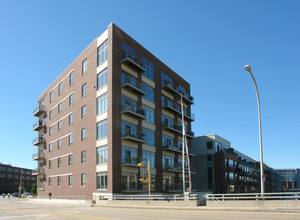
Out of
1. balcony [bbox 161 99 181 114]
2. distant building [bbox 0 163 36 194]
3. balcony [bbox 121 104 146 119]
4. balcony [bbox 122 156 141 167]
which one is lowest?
distant building [bbox 0 163 36 194]

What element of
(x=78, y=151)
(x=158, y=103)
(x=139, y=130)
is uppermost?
(x=158, y=103)

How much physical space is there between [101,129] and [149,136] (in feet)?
25.4

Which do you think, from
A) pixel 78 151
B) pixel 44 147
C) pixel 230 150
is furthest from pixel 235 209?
pixel 230 150

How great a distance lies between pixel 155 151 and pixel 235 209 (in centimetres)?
2291

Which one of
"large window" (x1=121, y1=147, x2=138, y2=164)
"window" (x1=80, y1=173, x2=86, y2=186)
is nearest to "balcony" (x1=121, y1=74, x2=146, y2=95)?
"large window" (x1=121, y1=147, x2=138, y2=164)

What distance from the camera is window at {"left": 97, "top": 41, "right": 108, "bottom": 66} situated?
37.9 meters

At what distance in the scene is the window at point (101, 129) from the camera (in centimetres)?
3572

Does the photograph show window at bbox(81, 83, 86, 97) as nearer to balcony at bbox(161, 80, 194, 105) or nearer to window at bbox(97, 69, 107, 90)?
window at bbox(97, 69, 107, 90)

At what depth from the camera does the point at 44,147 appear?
2085 inches

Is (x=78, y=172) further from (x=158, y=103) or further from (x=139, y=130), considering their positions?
(x=158, y=103)

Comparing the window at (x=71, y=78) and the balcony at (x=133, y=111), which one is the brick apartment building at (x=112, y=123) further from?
the balcony at (x=133, y=111)

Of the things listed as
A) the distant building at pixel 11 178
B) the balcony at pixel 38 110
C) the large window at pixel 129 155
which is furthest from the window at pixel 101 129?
the distant building at pixel 11 178

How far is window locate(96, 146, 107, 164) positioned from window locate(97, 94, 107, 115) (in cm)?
454

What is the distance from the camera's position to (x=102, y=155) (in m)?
35.5
